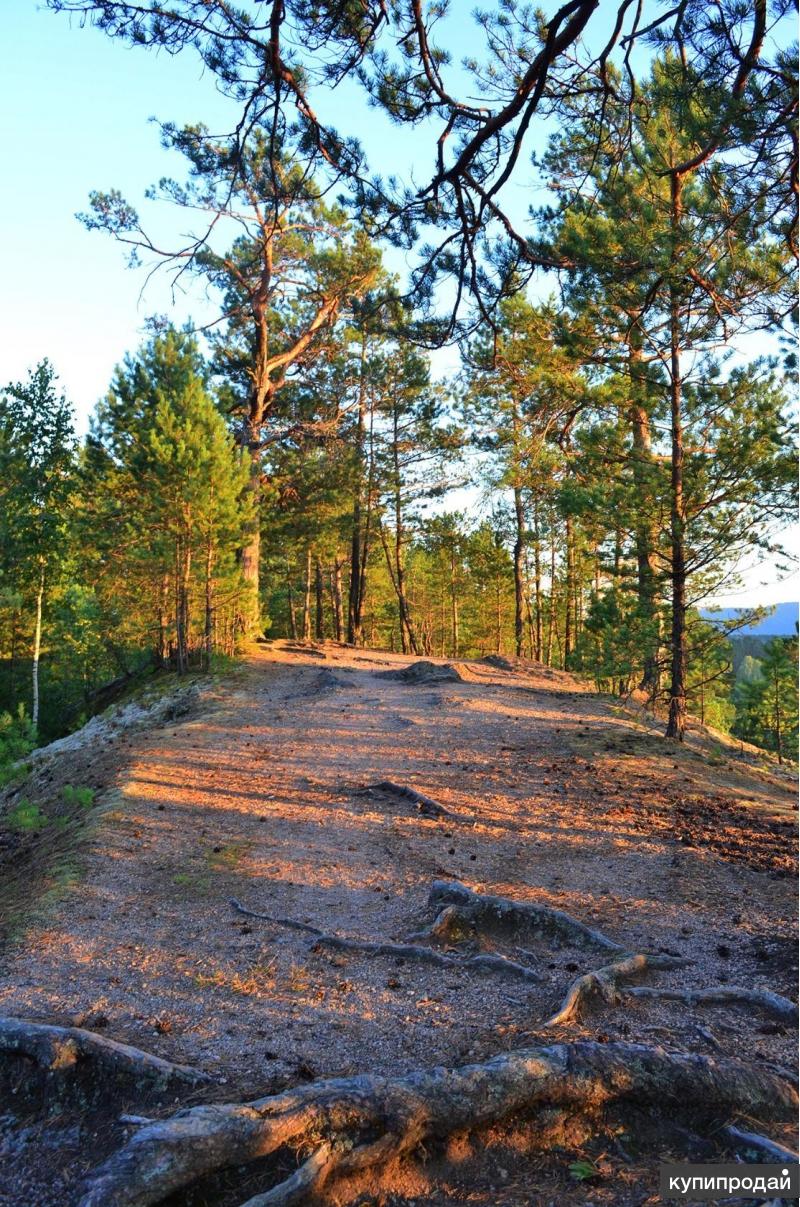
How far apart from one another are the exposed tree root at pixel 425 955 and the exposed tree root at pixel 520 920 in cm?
41

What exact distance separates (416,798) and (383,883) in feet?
6.91

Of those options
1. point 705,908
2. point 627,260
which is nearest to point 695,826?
point 705,908

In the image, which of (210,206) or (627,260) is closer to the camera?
(627,260)

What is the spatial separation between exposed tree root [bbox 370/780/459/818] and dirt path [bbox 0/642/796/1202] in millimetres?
139

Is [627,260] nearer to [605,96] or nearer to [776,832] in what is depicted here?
[605,96]

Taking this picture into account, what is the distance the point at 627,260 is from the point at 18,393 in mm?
22055

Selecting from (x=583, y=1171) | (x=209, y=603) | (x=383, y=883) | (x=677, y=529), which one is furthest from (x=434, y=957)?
(x=209, y=603)

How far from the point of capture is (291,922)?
531cm

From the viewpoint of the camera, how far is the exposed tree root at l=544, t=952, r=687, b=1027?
390cm

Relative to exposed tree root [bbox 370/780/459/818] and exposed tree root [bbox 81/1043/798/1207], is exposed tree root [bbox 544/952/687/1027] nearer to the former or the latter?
Result: exposed tree root [bbox 81/1043/798/1207]

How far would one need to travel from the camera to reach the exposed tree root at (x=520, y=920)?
16.4 feet

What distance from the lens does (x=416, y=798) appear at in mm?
8305

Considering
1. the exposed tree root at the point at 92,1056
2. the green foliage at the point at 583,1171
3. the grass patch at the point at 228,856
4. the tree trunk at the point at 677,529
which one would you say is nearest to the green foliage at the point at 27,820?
the grass patch at the point at 228,856

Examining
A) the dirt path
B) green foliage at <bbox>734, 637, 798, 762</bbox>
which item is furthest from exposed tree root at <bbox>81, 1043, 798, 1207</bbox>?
green foliage at <bbox>734, 637, 798, 762</bbox>
